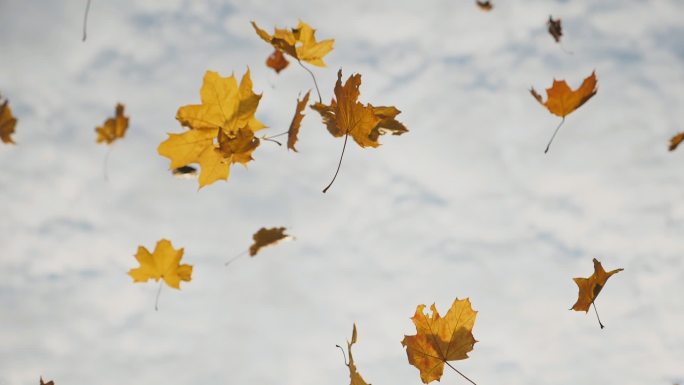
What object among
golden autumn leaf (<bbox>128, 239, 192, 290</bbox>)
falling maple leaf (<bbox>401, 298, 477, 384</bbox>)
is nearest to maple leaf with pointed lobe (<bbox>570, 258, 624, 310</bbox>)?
falling maple leaf (<bbox>401, 298, 477, 384</bbox>)

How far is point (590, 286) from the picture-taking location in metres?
2.60

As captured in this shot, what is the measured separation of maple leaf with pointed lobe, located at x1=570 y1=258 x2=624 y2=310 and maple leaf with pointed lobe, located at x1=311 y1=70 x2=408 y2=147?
1322mm

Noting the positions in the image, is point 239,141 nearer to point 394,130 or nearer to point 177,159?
point 177,159

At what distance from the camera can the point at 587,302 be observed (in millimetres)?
2668

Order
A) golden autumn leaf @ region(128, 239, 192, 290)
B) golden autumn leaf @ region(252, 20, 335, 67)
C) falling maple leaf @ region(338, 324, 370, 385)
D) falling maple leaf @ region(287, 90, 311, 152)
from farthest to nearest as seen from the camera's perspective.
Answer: golden autumn leaf @ region(128, 239, 192, 290) → golden autumn leaf @ region(252, 20, 335, 67) → falling maple leaf @ region(287, 90, 311, 152) → falling maple leaf @ region(338, 324, 370, 385)

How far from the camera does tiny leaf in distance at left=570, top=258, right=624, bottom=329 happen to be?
2482mm

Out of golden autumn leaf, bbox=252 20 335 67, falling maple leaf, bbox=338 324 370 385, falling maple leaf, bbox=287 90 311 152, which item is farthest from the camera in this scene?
golden autumn leaf, bbox=252 20 335 67

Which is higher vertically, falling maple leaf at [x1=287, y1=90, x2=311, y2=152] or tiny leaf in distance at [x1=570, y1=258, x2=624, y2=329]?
falling maple leaf at [x1=287, y1=90, x2=311, y2=152]

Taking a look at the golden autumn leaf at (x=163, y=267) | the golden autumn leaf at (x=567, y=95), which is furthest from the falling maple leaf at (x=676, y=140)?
the golden autumn leaf at (x=163, y=267)

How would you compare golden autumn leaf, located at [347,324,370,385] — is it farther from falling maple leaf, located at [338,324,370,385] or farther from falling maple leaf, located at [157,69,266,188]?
falling maple leaf, located at [157,69,266,188]

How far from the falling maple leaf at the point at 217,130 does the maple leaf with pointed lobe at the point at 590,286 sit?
2.01 meters

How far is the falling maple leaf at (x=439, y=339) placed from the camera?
2465mm

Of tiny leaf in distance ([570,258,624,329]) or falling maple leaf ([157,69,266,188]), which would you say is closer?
falling maple leaf ([157,69,266,188])

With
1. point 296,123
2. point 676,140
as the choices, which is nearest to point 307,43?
point 296,123
